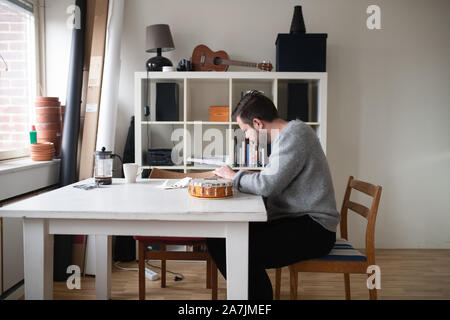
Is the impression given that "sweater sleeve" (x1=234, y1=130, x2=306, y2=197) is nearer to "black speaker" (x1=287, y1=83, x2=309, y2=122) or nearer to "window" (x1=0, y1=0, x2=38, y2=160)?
"black speaker" (x1=287, y1=83, x2=309, y2=122)

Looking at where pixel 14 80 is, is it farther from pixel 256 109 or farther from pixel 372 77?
pixel 372 77

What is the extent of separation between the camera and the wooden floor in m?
2.53

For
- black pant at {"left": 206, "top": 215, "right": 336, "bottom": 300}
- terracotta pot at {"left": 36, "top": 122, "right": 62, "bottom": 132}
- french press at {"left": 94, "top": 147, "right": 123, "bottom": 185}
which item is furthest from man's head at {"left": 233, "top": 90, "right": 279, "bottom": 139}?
terracotta pot at {"left": 36, "top": 122, "right": 62, "bottom": 132}

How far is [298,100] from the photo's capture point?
3.14 meters

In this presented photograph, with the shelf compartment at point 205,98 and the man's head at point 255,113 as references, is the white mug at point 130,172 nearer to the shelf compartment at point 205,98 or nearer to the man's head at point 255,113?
the man's head at point 255,113

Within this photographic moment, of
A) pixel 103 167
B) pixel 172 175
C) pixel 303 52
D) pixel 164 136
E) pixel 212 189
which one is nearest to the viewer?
pixel 212 189

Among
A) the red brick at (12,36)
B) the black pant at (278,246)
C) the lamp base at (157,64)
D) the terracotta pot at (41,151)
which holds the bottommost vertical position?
the black pant at (278,246)

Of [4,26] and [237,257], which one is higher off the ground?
[4,26]

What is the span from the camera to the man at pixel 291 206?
1.71 m

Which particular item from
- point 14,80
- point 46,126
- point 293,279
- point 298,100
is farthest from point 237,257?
point 14,80

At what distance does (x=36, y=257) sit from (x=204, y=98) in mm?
2251

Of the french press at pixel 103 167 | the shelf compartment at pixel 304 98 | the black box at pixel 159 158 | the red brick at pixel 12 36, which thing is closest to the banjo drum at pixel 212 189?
the french press at pixel 103 167

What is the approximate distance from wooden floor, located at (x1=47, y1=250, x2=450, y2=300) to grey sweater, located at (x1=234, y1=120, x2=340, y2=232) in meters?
1.00

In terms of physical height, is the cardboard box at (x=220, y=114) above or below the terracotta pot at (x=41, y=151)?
above
